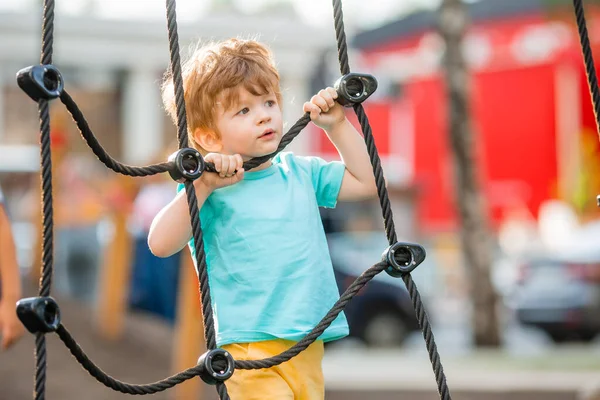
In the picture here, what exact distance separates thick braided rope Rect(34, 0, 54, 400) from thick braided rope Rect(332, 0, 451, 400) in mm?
559

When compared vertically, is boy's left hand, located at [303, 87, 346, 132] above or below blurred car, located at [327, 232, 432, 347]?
below

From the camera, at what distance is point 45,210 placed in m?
1.61

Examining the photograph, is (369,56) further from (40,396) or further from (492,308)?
(40,396)

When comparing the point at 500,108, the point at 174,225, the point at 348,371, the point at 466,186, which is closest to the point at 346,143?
the point at 174,225

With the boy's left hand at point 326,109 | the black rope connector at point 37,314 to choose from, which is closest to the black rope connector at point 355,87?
the boy's left hand at point 326,109

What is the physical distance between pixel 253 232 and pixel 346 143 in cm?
28

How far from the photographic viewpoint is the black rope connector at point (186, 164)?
1.69 m

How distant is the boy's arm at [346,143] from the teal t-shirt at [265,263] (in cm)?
14

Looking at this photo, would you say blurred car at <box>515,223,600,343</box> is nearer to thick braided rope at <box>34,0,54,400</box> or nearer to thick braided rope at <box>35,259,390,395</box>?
thick braided rope at <box>35,259,390,395</box>

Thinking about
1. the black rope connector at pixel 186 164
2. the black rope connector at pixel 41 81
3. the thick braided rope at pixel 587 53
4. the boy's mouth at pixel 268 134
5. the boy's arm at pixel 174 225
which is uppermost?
the thick braided rope at pixel 587 53

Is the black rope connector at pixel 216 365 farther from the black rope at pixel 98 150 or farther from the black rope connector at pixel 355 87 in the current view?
the black rope connector at pixel 355 87

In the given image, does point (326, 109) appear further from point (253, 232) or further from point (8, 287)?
point (8, 287)

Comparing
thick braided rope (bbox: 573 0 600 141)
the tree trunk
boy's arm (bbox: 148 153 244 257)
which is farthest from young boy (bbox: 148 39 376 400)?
the tree trunk

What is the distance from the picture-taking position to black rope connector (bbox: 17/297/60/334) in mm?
1534
